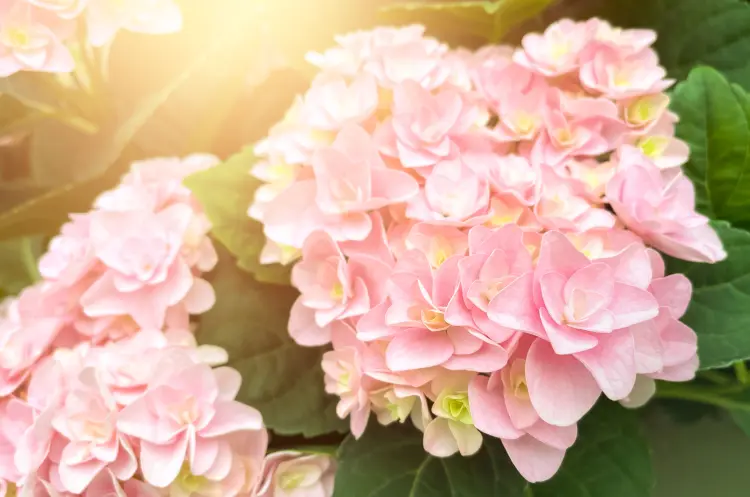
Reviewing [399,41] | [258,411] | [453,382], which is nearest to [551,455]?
[453,382]

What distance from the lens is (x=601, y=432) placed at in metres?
0.45

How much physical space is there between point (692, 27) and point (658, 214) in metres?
0.26

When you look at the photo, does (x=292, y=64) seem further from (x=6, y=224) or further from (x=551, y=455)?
(x=551, y=455)

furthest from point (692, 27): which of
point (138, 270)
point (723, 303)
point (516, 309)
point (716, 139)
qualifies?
point (138, 270)

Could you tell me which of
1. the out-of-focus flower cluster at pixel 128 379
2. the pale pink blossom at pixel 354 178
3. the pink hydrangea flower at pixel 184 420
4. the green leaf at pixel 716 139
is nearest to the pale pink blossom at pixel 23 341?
the out-of-focus flower cluster at pixel 128 379

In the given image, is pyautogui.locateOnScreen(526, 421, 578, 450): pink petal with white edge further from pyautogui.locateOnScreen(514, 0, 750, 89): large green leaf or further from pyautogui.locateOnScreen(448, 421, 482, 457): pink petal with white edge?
pyautogui.locateOnScreen(514, 0, 750, 89): large green leaf

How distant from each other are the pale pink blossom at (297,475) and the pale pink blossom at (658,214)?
24 cm

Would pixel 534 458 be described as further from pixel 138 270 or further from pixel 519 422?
pixel 138 270

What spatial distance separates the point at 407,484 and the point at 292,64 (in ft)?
1.27

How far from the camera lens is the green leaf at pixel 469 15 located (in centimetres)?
55

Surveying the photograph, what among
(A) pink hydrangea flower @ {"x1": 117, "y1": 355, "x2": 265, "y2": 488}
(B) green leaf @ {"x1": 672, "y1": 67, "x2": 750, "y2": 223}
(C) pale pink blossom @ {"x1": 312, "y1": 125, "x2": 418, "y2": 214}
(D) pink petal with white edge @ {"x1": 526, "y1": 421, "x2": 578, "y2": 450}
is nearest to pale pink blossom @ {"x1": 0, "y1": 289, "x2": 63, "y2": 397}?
(A) pink hydrangea flower @ {"x1": 117, "y1": 355, "x2": 265, "y2": 488}

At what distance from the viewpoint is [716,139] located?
1.59 ft

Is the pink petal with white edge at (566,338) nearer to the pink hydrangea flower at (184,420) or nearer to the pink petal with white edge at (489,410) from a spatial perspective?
the pink petal with white edge at (489,410)

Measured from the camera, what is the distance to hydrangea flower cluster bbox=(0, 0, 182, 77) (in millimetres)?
477
